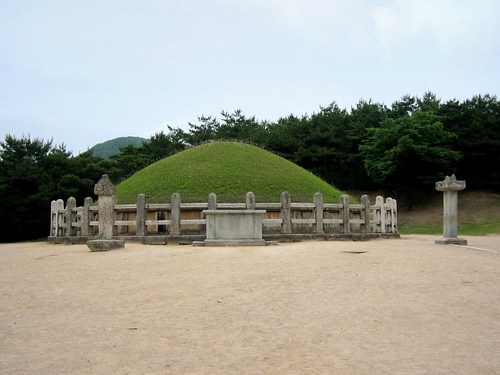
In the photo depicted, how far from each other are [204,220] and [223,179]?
17.2 feet

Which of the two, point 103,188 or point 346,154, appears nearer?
point 103,188

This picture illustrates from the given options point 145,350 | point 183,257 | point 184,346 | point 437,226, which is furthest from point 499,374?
point 437,226

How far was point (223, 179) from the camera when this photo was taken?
71.3 ft

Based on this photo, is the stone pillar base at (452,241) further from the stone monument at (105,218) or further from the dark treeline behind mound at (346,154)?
the dark treeline behind mound at (346,154)

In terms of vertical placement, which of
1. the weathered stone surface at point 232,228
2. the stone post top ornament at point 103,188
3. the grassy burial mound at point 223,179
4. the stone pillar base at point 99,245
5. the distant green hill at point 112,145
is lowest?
the stone pillar base at point 99,245

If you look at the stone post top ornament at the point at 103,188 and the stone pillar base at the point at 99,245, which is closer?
the stone pillar base at the point at 99,245

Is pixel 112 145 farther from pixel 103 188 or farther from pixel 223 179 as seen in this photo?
pixel 103 188

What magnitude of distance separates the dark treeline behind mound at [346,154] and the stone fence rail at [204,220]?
16.2 m

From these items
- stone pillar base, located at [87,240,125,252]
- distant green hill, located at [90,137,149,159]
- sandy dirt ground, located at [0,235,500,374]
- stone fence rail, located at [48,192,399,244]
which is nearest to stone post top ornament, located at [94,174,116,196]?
stone pillar base, located at [87,240,125,252]

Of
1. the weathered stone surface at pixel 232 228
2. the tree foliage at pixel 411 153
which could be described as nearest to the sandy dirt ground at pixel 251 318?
the weathered stone surface at pixel 232 228

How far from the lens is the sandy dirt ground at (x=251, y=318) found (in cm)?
453

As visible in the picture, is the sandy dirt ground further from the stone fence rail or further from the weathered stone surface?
the stone fence rail

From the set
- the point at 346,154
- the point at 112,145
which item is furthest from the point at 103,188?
the point at 112,145

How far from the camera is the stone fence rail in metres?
17.5
